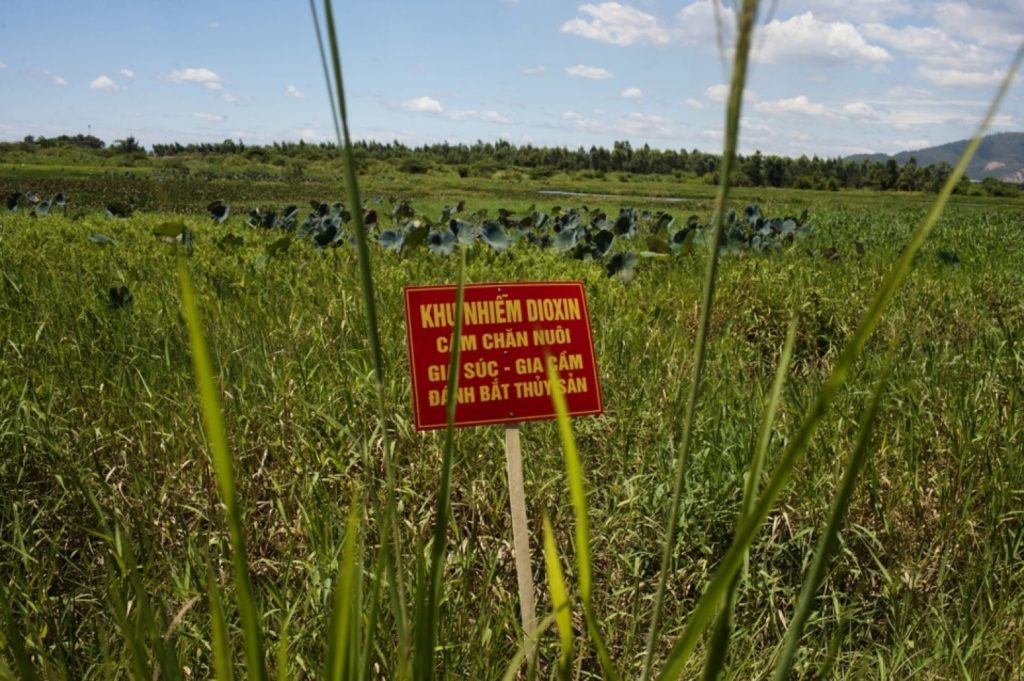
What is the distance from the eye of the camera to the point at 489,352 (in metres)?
2.11

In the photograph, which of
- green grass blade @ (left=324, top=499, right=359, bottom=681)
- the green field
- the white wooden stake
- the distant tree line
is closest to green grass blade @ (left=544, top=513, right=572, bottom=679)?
green grass blade @ (left=324, top=499, right=359, bottom=681)

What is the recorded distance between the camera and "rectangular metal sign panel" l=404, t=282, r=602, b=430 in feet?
6.77

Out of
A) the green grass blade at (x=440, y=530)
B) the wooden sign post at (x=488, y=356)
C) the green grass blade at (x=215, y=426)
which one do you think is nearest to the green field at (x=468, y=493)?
→ the wooden sign post at (x=488, y=356)

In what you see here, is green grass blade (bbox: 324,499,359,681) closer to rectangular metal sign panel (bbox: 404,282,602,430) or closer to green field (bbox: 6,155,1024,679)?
green field (bbox: 6,155,1024,679)

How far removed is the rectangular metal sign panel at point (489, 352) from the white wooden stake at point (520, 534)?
0.29 feet

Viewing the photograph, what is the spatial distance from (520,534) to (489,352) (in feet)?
1.58

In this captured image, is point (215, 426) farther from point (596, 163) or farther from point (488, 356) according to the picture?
point (596, 163)

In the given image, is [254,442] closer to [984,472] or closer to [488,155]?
[984,472]

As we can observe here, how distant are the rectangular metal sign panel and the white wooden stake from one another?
3.4 inches

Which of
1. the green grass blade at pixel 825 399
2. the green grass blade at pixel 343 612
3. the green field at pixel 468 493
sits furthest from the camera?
the green field at pixel 468 493

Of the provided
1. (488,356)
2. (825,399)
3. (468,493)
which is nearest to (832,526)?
(825,399)

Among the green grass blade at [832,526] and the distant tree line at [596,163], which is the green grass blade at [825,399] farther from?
the distant tree line at [596,163]

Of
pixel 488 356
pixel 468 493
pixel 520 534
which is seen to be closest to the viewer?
pixel 520 534

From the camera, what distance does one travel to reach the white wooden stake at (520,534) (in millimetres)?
1853
